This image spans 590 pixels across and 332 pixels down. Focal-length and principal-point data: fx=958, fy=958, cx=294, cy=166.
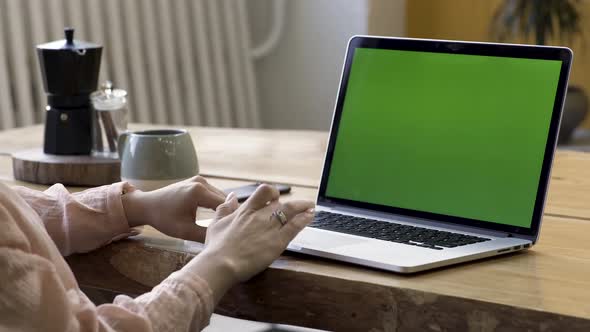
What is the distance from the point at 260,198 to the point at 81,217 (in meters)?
0.26

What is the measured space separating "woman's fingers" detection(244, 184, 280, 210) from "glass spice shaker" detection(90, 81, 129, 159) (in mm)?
574

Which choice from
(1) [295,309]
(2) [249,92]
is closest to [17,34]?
(2) [249,92]

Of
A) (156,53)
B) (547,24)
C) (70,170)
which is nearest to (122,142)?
(70,170)

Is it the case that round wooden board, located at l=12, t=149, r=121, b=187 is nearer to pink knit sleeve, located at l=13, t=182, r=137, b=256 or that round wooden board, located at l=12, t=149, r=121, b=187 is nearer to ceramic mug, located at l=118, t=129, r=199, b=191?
ceramic mug, located at l=118, t=129, r=199, b=191

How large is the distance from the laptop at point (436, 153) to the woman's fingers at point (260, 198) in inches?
2.6

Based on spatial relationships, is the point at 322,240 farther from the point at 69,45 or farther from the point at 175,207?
the point at 69,45

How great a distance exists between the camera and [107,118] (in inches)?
62.1

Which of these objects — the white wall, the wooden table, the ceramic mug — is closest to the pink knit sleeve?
the wooden table

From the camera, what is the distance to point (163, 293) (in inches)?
37.0

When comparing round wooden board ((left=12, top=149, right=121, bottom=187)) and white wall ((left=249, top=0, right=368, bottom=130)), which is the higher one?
round wooden board ((left=12, top=149, right=121, bottom=187))

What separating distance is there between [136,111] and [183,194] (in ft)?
7.30

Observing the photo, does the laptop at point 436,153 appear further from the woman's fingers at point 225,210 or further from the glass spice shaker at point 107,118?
the glass spice shaker at point 107,118

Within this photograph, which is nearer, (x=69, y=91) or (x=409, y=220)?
(x=409, y=220)

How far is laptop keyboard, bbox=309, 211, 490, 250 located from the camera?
1070mm
